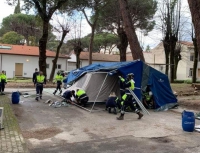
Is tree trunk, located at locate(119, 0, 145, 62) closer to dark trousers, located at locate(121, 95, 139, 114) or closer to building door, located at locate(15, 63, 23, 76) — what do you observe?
dark trousers, located at locate(121, 95, 139, 114)

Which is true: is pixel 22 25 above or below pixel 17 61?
above

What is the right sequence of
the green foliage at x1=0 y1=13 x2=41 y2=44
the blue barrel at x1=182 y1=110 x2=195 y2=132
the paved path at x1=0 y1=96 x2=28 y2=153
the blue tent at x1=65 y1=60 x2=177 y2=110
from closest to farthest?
the paved path at x1=0 y1=96 x2=28 y2=153
the blue barrel at x1=182 y1=110 x2=195 y2=132
the blue tent at x1=65 y1=60 x2=177 y2=110
the green foliage at x1=0 y1=13 x2=41 y2=44

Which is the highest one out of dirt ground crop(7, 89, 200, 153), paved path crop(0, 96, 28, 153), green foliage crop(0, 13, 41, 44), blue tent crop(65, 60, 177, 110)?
green foliage crop(0, 13, 41, 44)

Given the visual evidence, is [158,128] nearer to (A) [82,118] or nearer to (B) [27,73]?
(A) [82,118]

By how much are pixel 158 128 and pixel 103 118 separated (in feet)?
7.06

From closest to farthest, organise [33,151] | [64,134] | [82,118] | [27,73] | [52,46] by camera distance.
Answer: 1. [33,151]
2. [64,134]
3. [82,118]
4. [27,73]
5. [52,46]

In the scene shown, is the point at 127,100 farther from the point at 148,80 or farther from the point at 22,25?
the point at 22,25

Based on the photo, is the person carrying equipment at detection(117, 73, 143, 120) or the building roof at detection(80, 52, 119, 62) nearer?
the person carrying equipment at detection(117, 73, 143, 120)

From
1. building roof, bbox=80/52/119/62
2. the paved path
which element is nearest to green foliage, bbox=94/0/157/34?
building roof, bbox=80/52/119/62

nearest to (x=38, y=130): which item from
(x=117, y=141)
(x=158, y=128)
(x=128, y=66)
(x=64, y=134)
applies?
(x=64, y=134)

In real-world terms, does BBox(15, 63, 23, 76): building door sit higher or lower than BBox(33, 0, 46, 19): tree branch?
lower

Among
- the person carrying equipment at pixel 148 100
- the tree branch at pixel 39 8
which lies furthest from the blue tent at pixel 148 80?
the tree branch at pixel 39 8

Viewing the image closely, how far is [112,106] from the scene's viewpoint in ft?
34.2

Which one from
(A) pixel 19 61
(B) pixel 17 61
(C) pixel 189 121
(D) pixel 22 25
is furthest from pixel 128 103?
(D) pixel 22 25
